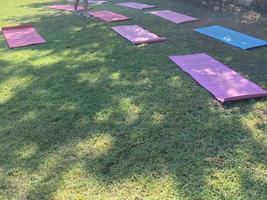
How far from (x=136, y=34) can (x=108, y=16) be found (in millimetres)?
2115

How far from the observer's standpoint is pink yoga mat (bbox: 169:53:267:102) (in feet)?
14.4

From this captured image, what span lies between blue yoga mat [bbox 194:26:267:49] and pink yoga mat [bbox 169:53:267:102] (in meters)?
0.85

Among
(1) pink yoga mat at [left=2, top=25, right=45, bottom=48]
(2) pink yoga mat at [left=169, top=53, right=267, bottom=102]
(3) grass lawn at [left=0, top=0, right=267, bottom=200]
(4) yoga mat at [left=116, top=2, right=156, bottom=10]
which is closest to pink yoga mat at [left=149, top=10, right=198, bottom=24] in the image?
(4) yoga mat at [left=116, top=2, right=156, bottom=10]

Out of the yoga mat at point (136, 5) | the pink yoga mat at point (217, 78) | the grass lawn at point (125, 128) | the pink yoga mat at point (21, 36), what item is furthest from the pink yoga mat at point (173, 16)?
the pink yoga mat at point (21, 36)

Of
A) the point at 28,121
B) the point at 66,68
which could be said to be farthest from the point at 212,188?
the point at 66,68

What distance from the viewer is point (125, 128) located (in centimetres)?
389

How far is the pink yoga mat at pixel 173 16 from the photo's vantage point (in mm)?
8386

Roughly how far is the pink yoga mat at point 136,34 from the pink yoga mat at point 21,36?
1.59m

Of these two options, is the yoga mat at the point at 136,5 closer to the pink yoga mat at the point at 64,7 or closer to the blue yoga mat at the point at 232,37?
the pink yoga mat at the point at 64,7

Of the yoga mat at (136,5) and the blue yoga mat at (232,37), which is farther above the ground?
the blue yoga mat at (232,37)

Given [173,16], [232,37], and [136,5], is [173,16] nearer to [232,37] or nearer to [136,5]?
[136,5]

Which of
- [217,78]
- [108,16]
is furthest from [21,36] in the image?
[217,78]

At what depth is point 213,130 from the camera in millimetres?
3758

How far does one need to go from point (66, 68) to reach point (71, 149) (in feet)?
7.72
